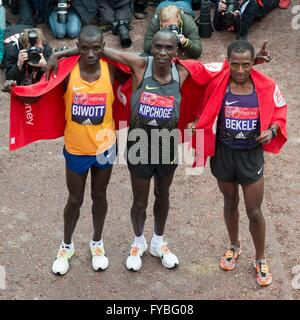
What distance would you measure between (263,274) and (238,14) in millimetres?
4620

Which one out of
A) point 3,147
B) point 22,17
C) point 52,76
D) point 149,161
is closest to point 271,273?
point 149,161

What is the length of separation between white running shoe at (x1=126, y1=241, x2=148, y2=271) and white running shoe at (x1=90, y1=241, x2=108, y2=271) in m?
0.20

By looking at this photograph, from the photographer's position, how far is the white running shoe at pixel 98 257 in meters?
5.21

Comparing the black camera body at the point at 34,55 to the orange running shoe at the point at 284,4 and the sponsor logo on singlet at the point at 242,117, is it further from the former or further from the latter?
the orange running shoe at the point at 284,4

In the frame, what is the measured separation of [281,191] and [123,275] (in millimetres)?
1963

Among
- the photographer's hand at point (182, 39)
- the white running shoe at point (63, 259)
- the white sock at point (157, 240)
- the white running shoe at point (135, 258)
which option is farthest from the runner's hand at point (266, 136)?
the photographer's hand at point (182, 39)

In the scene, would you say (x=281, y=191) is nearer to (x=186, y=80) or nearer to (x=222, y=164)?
(x=222, y=164)

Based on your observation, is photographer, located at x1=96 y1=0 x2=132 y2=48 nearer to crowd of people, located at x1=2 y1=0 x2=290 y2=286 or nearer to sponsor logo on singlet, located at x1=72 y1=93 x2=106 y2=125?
crowd of people, located at x1=2 y1=0 x2=290 y2=286

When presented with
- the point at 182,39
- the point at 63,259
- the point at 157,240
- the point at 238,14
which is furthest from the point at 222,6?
the point at 63,259

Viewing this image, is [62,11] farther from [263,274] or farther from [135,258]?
[263,274]

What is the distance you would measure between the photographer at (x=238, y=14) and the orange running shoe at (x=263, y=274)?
4476 millimetres

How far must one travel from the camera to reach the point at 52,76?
4594mm

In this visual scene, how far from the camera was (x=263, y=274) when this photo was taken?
200 inches

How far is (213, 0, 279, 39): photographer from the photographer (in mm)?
8602
